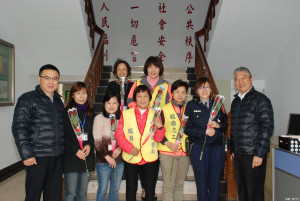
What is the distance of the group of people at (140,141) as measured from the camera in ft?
6.79

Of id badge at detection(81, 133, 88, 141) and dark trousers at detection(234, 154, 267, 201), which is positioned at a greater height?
id badge at detection(81, 133, 88, 141)

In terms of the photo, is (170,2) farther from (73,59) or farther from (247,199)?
(247,199)

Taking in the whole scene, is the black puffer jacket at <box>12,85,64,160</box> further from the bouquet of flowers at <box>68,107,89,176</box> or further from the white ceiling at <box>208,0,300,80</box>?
the white ceiling at <box>208,0,300,80</box>

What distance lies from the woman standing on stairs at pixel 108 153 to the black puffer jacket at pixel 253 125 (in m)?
1.18

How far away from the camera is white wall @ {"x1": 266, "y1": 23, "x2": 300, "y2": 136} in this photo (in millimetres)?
3873

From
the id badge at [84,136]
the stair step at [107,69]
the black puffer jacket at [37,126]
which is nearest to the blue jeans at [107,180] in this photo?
the id badge at [84,136]

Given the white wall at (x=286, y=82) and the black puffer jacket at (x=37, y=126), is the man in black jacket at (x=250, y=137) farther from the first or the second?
the white wall at (x=286, y=82)

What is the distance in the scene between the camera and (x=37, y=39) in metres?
4.36

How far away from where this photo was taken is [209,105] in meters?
2.33

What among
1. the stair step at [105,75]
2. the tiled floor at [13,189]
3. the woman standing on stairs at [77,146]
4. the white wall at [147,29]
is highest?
the white wall at [147,29]

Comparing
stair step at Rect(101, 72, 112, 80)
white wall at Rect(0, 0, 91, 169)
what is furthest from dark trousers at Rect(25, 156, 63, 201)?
stair step at Rect(101, 72, 112, 80)

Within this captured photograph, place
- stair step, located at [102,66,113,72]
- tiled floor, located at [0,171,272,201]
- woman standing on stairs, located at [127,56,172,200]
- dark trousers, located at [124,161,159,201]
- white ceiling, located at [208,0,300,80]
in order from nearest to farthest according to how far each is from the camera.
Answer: dark trousers, located at [124,161,159,201] → woman standing on stairs, located at [127,56,172,200] → tiled floor, located at [0,171,272,201] → white ceiling, located at [208,0,300,80] → stair step, located at [102,66,113,72]

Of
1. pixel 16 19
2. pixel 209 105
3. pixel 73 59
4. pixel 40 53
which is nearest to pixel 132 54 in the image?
pixel 73 59

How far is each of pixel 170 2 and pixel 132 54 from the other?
1844 millimetres
